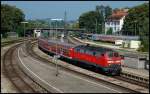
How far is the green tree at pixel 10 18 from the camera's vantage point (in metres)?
138

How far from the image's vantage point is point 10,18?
155 m

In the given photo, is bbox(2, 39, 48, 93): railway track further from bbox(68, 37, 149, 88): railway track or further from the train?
bbox(68, 37, 149, 88): railway track

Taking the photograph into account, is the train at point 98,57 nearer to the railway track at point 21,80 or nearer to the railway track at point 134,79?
the railway track at point 134,79

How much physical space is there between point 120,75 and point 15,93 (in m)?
15.8

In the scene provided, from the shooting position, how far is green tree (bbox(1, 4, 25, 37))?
138 metres

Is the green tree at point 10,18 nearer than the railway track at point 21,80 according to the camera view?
No

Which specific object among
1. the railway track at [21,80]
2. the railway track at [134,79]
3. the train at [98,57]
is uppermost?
the train at [98,57]

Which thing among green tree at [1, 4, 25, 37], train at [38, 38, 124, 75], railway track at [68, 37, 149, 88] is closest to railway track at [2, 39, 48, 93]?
train at [38, 38, 124, 75]

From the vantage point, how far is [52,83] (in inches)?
1528

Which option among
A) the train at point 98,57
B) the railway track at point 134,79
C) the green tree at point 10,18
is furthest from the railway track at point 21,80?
the green tree at point 10,18

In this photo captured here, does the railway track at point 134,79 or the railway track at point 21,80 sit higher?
the railway track at point 134,79

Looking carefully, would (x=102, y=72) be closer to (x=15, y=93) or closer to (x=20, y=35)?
(x=15, y=93)

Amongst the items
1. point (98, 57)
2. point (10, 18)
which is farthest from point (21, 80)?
point (10, 18)

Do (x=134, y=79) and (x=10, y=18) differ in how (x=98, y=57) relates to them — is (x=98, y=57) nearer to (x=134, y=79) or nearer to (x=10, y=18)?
(x=134, y=79)
